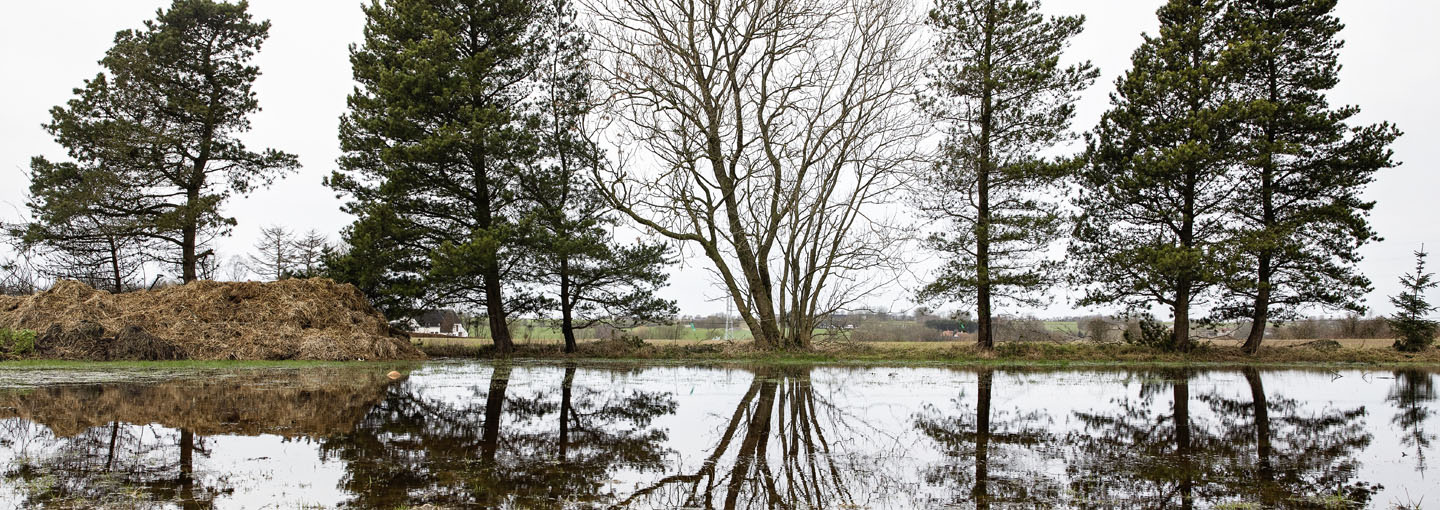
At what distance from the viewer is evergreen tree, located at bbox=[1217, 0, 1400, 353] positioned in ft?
66.3

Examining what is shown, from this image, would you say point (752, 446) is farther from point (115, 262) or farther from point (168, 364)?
point (115, 262)

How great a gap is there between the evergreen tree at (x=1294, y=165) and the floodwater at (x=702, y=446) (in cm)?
1001

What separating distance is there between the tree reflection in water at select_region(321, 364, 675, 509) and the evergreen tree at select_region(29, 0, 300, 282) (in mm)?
20117

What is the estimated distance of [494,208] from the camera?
21859mm

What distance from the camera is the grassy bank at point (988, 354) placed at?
20.2 meters

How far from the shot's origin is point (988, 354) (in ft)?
70.7

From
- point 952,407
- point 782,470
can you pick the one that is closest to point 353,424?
point 782,470

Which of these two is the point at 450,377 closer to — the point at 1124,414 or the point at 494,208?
the point at 494,208

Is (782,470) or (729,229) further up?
(729,229)

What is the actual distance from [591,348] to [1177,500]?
19777mm

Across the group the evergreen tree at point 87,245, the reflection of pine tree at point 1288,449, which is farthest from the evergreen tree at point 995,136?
the evergreen tree at point 87,245

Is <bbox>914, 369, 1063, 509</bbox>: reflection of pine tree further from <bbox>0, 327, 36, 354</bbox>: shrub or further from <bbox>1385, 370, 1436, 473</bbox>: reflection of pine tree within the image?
<bbox>0, 327, 36, 354</bbox>: shrub

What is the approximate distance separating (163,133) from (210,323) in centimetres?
919

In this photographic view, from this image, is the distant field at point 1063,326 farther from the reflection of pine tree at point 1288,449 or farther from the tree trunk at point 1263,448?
the reflection of pine tree at point 1288,449
